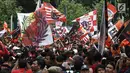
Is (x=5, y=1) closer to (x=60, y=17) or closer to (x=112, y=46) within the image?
(x=60, y=17)

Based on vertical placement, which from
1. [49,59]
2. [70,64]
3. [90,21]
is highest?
[49,59]

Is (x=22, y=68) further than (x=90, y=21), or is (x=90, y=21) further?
(x=90, y=21)

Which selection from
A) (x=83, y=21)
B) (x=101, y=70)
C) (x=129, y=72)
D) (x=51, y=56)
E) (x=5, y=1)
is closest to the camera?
(x=129, y=72)

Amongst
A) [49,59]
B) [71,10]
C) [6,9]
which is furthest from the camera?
[71,10]

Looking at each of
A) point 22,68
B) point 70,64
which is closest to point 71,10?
point 70,64

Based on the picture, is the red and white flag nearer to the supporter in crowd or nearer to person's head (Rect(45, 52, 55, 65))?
person's head (Rect(45, 52, 55, 65))

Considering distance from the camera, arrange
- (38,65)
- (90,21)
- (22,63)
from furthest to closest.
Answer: (90,21) < (38,65) < (22,63)

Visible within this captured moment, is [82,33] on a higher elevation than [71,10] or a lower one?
higher

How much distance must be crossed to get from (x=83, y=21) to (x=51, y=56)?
1205cm

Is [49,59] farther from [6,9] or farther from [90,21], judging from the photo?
[6,9]

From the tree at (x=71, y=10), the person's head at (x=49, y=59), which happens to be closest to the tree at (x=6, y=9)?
the tree at (x=71, y=10)

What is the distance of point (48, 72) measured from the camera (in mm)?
8070

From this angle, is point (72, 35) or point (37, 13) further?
point (72, 35)

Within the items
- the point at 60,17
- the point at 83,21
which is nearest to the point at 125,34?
the point at 60,17
